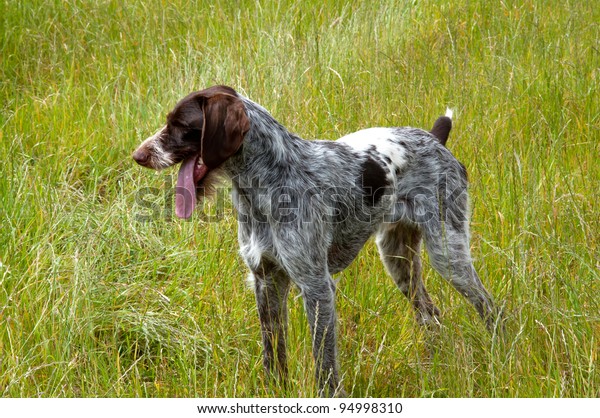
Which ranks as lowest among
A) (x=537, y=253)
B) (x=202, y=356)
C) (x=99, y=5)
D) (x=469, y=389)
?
(x=202, y=356)

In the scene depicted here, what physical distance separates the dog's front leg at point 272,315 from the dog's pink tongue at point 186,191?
50cm

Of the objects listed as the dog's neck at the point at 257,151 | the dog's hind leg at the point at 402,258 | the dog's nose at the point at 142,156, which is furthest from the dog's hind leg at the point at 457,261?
the dog's nose at the point at 142,156

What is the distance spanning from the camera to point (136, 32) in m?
7.65

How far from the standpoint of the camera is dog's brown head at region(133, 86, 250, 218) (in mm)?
3498

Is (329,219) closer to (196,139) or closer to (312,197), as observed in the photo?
(312,197)

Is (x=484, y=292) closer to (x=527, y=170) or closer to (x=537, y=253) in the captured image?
Answer: (x=537, y=253)

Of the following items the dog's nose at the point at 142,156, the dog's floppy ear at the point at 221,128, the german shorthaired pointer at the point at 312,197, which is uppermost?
the dog's floppy ear at the point at 221,128

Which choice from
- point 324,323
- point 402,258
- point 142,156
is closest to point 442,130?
point 402,258

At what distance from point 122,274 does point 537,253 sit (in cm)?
223

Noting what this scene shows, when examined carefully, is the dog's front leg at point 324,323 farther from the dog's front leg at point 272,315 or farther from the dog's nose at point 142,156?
the dog's nose at point 142,156

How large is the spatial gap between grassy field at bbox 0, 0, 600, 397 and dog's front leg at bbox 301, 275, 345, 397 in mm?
101

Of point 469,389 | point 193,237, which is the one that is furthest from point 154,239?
point 469,389

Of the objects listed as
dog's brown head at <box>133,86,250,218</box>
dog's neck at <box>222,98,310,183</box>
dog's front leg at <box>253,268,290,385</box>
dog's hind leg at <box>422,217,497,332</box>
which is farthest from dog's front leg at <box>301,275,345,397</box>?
dog's hind leg at <box>422,217,497,332</box>

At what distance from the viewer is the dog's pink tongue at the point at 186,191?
3604 millimetres
